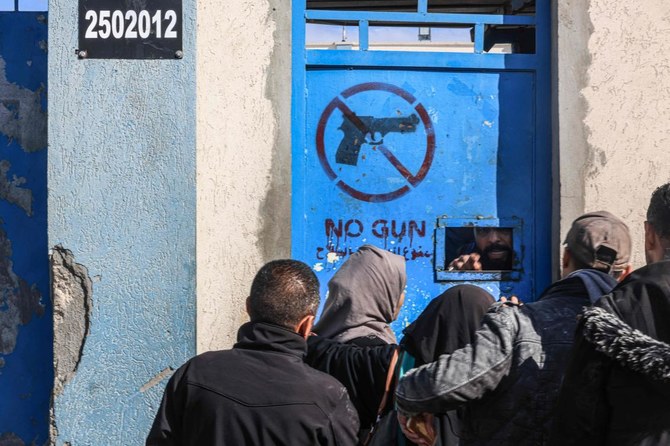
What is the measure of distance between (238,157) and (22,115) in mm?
1111

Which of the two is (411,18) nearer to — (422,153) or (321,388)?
(422,153)

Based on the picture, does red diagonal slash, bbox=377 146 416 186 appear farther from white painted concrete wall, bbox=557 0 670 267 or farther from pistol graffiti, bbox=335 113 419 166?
white painted concrete wall, bbox=557 0 670 267

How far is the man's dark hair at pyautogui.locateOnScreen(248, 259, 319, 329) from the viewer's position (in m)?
2.79

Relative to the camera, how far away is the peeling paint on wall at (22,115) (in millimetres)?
4688

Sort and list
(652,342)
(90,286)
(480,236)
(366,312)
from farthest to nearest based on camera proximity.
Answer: (480,236), (90,286), (366,312), (652,342)

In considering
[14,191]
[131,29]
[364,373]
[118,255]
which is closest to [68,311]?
[118,255]

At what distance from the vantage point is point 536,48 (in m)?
4.79

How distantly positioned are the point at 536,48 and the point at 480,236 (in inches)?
38.9

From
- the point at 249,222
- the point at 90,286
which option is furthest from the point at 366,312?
the point at 90,286

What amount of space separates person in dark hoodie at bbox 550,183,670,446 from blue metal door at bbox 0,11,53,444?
3.06 meters

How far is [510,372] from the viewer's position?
2.60m

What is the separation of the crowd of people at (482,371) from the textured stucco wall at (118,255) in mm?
1598

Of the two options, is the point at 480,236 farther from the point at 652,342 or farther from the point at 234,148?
the point at 652,342

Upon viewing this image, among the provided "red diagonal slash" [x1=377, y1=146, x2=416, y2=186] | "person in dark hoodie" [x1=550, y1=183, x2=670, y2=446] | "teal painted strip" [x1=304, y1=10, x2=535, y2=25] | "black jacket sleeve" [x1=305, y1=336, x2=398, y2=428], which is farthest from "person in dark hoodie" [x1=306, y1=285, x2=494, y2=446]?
"teal painted strip" [x1=304, y1=10, x2=535, y2=25]
